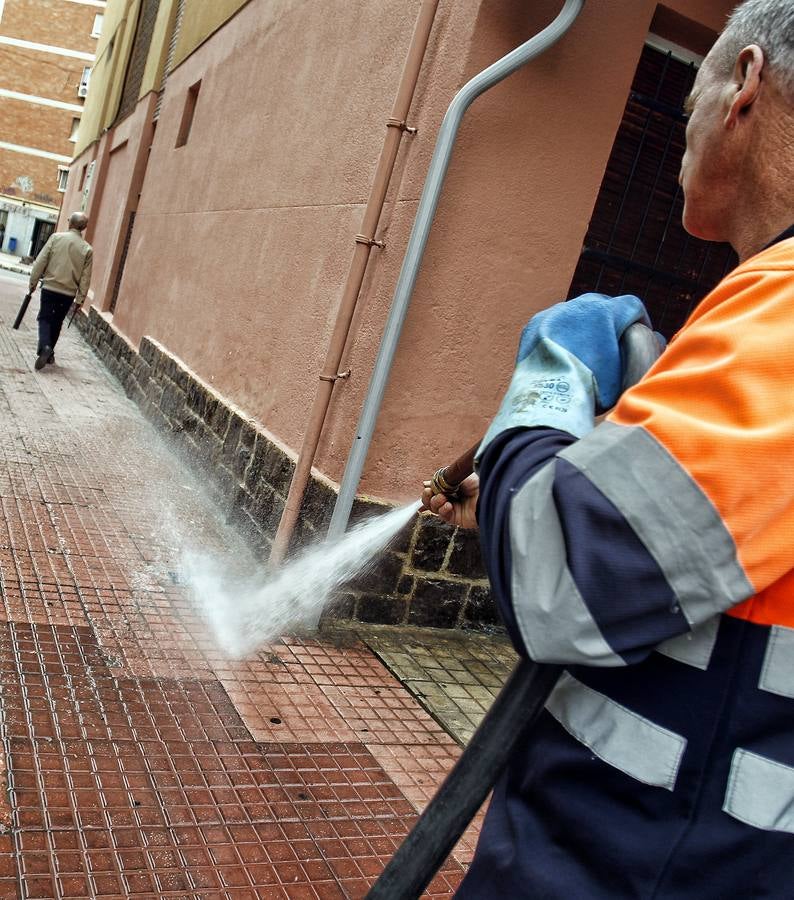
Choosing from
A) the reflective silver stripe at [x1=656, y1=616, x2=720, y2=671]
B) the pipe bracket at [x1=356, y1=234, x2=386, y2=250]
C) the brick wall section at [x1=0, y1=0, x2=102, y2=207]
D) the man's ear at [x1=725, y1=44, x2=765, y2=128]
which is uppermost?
the brick wall section at [x1=0, y1=0, x2=102, y2=207]

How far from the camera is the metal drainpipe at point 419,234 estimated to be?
4.24 m

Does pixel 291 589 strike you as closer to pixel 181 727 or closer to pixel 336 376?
pixel 336 376

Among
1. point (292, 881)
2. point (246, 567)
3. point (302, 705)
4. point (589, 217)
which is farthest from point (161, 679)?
point (589, 217)

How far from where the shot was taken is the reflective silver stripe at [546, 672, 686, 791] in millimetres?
989

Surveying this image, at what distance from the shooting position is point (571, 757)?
1056 mm

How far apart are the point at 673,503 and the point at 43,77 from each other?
50477 millimetres

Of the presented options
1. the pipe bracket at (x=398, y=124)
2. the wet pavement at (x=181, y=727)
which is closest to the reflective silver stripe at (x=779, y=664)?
the wet pavement at (x=181, y=727)

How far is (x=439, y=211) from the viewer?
4.64 m

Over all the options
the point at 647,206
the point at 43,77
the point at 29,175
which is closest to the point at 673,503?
the point at 647,206

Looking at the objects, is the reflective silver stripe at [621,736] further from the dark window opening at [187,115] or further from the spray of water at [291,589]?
the dark window opening at [187,115]

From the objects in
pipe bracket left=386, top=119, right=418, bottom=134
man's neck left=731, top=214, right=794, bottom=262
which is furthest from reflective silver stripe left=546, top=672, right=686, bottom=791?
pipe bracket left=386, top=119, right=418, bottom=134

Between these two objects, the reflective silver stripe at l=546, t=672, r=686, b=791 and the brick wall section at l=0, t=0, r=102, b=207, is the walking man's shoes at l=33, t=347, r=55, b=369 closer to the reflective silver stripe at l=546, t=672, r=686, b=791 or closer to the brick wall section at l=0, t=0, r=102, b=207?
the reflective silver stripe at l=546, t=672, r=686, b=791

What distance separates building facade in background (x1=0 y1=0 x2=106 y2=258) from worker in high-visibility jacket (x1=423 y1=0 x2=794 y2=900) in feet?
157

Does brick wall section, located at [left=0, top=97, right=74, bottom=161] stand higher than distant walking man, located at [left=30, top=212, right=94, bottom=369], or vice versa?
brick wall section, located at [left=0, top=97, right=74, bottom=161]
